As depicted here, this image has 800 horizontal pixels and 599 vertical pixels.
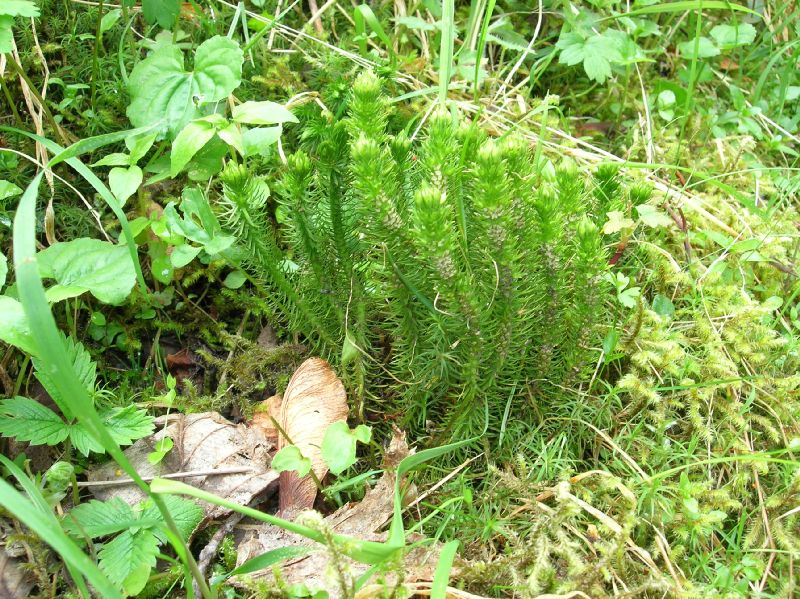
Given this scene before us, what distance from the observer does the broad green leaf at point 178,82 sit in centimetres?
229

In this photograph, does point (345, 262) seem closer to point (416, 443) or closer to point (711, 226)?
point (416, 443)

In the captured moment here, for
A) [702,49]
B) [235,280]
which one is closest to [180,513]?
[235,280]

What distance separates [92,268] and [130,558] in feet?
2.71

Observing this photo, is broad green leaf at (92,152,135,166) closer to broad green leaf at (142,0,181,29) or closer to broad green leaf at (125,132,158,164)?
broad green leaf at (125,132,158,164)

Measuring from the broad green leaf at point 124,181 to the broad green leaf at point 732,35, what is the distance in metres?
2.50

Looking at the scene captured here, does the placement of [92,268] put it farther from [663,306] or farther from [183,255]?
[663,306]

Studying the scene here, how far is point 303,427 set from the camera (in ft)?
6.90

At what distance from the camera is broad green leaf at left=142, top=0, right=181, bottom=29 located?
98.3 inches

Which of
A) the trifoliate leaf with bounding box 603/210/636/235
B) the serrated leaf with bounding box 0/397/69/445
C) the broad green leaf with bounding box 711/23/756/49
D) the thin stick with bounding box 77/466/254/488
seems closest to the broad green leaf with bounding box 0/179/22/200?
the serrated leaf with bounding box 0/397/69/445

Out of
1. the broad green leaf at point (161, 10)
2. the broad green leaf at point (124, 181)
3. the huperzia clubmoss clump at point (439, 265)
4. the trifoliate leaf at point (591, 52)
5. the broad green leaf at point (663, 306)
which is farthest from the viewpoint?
the trifoliate leaf at point (591, 52)

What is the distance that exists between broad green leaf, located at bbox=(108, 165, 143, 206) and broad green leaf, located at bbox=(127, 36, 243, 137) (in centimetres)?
21

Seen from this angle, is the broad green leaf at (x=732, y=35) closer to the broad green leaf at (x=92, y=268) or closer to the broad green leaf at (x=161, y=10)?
the broad green leaf at (x=161, y=10)

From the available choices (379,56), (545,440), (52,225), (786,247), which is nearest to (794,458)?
(545,440)

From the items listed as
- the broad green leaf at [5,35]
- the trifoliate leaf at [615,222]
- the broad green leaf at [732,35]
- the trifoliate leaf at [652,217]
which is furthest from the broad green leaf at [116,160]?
the broad green leaf at [732,35]
